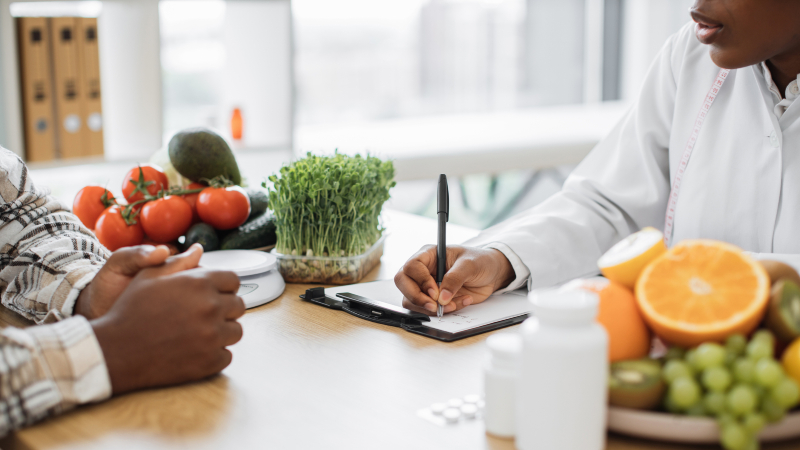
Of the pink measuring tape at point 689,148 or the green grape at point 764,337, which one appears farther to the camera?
the pink measuring tape at point 689,148

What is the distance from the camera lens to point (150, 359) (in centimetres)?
83

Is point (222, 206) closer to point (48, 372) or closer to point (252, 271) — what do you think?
point (252, 271)

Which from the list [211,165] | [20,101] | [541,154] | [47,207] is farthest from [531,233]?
[541,154]

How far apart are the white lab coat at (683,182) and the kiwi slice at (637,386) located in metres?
0.52

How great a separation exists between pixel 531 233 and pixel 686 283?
0.59 metres

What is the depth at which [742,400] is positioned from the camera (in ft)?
2.01

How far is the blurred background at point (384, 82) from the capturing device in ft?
8.54

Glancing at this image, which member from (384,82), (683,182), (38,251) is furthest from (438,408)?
(384,82)

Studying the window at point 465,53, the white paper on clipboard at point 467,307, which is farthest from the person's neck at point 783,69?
the window at point 465,53

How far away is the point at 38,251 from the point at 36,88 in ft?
4.93

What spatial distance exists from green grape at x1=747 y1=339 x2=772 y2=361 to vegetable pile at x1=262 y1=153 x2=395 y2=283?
0.74 meters

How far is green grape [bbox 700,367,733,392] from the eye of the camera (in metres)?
0.62

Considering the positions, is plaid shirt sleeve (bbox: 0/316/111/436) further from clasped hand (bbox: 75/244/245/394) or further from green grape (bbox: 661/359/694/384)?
green grape (bbox: 661/359/694/384)

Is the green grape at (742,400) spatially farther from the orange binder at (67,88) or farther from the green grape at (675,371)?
the orange binder at (67,88)
